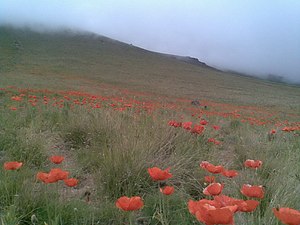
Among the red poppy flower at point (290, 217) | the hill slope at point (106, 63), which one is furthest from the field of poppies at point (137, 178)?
the hill slope at point (106, 63)

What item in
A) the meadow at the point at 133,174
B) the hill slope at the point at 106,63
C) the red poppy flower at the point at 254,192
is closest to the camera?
the red poppy flower at the point at 254,192

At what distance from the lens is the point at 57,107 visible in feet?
20.7

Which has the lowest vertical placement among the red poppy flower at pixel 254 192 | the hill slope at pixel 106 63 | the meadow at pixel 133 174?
the hill slope at pixel 106 63

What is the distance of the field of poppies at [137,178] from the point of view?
65.6 inches

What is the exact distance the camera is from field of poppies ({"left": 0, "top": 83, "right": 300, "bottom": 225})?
1.67 meters

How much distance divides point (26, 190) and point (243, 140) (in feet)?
10.2

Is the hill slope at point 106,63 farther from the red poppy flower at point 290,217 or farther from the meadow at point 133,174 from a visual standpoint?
the red poppy flower at point 290,217

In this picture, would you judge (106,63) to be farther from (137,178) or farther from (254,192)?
(254,192)

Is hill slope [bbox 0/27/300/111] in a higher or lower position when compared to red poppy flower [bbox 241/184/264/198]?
lower

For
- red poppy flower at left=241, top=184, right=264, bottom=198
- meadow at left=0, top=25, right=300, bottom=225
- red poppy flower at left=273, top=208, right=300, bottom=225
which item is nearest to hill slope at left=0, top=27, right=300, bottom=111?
meadow at left=0, top=25, right=300, bottom=225

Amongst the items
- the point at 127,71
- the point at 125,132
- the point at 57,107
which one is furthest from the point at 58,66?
the point at 125,132

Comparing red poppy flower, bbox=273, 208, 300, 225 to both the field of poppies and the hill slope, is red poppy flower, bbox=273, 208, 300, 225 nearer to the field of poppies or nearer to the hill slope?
the field of poppies

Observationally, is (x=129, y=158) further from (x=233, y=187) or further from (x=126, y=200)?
(x=126, y=200)

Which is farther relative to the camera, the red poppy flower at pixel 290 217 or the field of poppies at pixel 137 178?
the field of poppies at pixel 137 178
